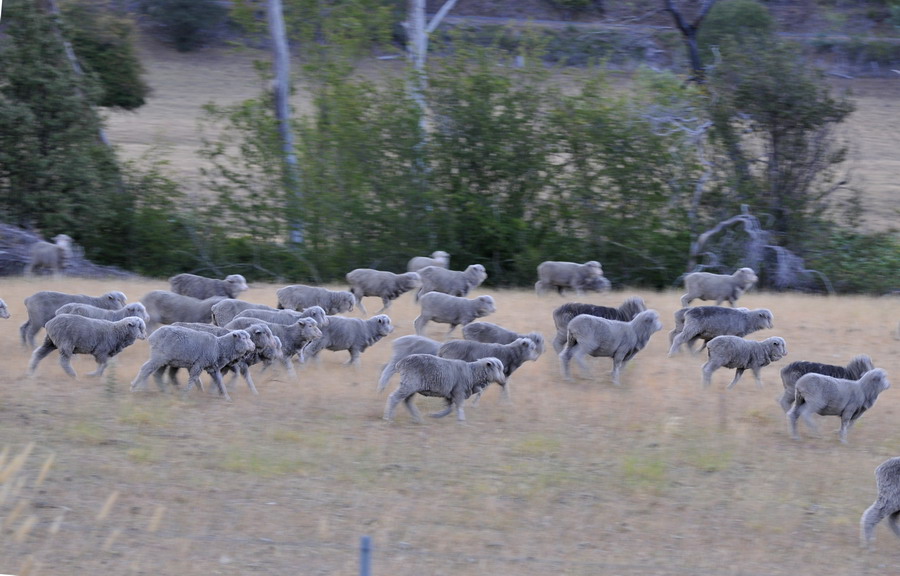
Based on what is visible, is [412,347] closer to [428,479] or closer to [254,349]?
[254,349]

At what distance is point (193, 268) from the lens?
26.1 metres

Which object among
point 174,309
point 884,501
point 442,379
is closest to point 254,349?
point 442,379

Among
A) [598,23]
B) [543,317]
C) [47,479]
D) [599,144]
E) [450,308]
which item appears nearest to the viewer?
[47,479]

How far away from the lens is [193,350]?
1102 cm

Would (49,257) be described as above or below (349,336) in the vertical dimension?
below

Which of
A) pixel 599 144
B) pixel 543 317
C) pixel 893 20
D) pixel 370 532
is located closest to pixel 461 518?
pixel 370 532

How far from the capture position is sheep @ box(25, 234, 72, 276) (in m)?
20.2

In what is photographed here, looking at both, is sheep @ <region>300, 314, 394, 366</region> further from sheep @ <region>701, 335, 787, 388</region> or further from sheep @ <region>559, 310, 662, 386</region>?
sheep @ <region>701, 335, 787, 388</region>

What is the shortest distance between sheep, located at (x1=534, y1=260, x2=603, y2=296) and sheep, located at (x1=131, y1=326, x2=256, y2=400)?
8.42m

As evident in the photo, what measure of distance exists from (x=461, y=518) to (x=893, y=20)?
52.1 metres

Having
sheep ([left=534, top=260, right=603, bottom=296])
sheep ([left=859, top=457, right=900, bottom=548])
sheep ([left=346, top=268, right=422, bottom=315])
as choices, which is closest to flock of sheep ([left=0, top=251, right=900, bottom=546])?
sheep ([left=859, top=457, right=900, bottom=548])

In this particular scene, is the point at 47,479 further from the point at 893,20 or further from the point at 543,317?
the point at 893,20

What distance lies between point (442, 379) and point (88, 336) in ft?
13.3

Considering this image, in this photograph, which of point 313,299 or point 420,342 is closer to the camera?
point 420,342
